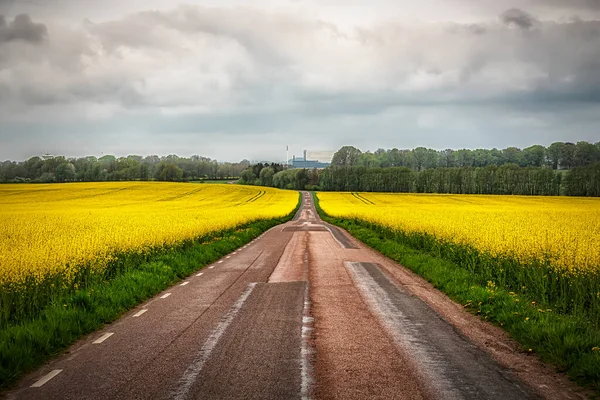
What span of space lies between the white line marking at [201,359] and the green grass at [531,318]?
492 centimetres

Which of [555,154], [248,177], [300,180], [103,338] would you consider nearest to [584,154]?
[555,154]

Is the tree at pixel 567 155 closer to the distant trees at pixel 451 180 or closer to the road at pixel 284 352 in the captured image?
the distant trees at pixel 451 180

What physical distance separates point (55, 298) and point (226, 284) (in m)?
4.47

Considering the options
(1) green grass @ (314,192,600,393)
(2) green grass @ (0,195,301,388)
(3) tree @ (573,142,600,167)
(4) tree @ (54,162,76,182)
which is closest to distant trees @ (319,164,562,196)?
(3) tree @ (573,142,600,167)

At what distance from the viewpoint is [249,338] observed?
307 inches

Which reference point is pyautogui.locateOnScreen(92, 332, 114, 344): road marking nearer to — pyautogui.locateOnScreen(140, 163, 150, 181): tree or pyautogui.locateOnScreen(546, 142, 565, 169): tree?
pyautogui.locateOnScreen(140, 163, 150, 181): tree

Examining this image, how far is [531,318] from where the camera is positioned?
28.5 feet

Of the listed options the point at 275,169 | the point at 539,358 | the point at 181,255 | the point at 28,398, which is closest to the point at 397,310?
the point at 539,358

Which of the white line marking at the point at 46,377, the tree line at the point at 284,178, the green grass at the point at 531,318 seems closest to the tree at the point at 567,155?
the tree line at the point at 284,178

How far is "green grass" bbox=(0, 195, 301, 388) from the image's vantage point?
22.6 feet

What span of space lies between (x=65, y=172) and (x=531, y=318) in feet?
392

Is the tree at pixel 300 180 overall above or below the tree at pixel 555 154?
below

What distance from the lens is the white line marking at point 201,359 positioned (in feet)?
18.4

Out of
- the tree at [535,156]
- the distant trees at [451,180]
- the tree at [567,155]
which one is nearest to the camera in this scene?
the distant trees at [451,180]
